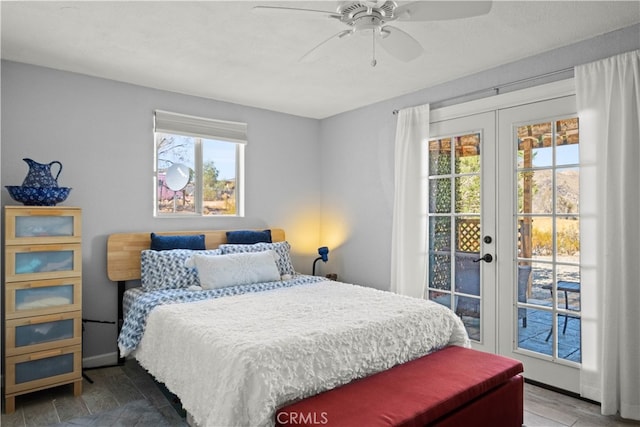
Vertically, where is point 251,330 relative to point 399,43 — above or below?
below

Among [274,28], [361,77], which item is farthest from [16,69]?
[361,77]

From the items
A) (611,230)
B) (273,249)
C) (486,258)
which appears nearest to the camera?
(611,230)

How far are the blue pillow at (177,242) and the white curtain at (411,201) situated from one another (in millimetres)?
1847

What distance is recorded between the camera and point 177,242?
359 centimetres

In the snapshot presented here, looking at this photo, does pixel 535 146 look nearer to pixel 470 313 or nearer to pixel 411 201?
pixel 411 201

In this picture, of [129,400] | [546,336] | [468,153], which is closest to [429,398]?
[546,336]

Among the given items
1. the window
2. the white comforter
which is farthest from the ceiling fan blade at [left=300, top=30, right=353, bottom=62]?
the window

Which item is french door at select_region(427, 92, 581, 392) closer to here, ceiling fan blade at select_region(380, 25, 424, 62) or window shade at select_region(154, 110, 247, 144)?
ceiling fan blade at select_region(380, 25, 424, 62)

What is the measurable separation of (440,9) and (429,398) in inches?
70.3

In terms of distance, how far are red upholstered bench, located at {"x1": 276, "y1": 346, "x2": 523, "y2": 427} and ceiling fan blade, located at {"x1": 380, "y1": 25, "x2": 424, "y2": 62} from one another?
68.8 inches

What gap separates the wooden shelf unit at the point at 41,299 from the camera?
8.61ft

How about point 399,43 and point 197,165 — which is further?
point 197,165

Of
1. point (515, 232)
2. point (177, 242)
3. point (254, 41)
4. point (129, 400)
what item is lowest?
point (129, 400)

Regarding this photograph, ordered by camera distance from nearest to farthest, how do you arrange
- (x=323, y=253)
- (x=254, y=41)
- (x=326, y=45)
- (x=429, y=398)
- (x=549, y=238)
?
(x=429, y=398), (x=326, y=45), (x=254, y=41), (x=549, y=238), (x=323, y=253)
